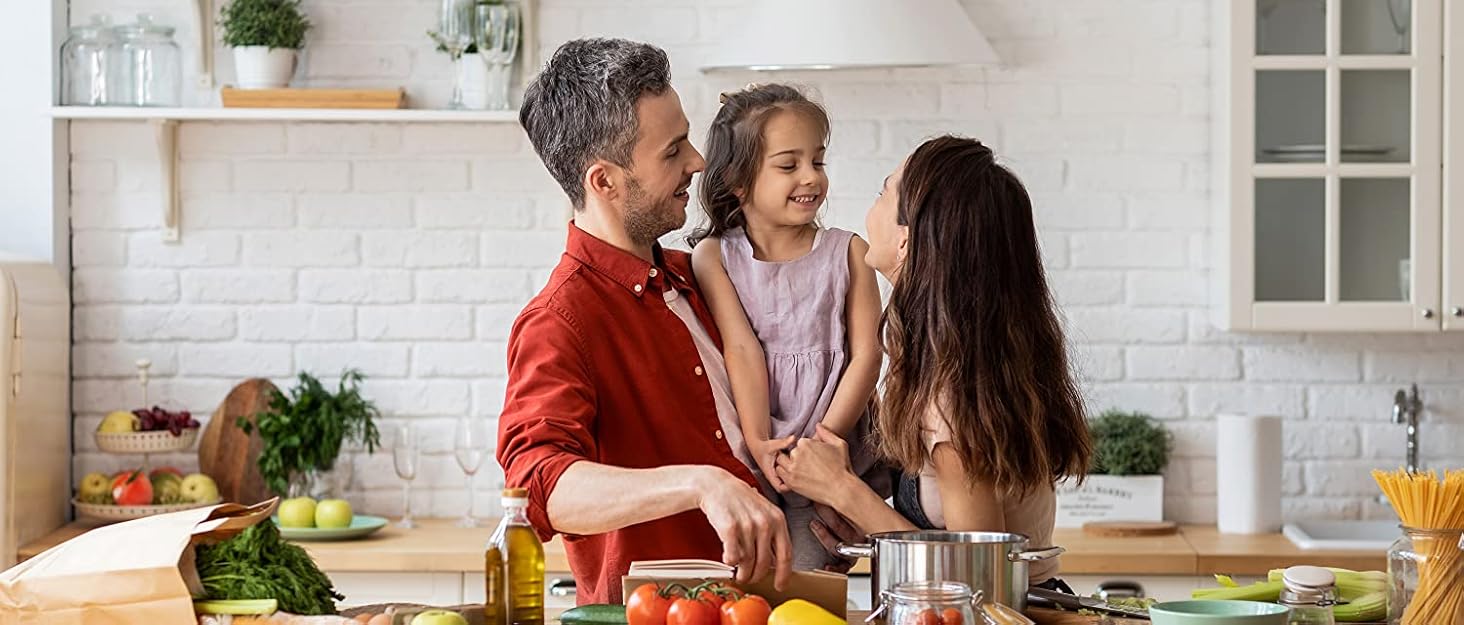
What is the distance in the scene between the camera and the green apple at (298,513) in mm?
3896

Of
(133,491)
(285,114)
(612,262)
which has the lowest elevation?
(133,491)

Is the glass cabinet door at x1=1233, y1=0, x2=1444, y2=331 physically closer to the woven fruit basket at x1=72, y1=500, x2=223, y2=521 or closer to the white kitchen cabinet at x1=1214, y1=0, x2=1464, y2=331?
the white kitchen cabinet at x1=1214, y1=0, x2=1464, y2=331

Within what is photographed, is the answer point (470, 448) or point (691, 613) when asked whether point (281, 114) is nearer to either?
point (470, 448)

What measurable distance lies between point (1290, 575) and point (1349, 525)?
7.09 ft

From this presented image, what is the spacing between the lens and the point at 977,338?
2.36 meters

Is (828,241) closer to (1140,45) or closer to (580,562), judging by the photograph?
(580,562)

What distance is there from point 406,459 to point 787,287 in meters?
1.60

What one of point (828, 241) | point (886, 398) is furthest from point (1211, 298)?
point (886, 398)

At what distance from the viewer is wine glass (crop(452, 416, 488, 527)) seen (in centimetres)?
417

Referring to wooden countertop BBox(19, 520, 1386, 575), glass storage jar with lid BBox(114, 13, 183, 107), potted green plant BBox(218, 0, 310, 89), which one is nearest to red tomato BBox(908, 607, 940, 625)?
wooden countertop BBox(19, 520, 1386, 575)

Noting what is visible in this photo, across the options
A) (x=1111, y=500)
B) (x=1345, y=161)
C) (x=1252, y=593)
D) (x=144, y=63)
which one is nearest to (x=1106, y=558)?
(x=1111, y=500)

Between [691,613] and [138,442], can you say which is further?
[138,442]

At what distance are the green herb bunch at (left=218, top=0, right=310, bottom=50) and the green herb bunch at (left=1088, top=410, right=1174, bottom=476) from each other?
7.20ft

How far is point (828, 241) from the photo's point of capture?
2854 mm
